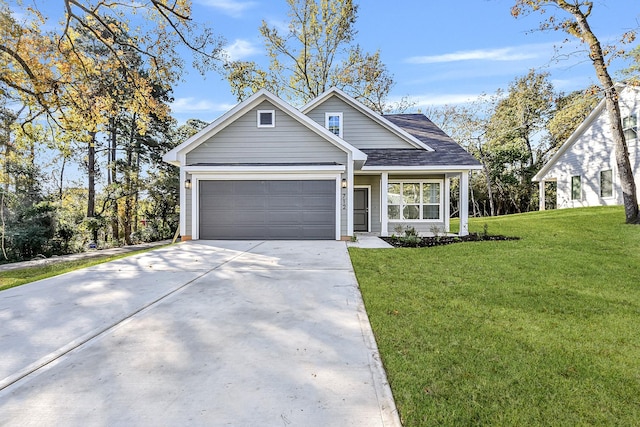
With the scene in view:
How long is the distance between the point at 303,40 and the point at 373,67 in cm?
541

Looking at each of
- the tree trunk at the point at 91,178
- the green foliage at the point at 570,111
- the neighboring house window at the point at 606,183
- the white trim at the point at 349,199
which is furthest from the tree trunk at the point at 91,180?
the neighboring house window at the point at 606,183

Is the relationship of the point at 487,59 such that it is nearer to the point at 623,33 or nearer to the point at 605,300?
the point at 623,33

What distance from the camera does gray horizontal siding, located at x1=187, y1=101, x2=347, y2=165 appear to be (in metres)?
11.1

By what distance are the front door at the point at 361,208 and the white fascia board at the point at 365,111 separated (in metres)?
2.80

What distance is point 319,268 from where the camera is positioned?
6.47 metres

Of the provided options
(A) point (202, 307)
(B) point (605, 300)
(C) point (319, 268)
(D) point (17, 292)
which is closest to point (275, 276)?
(C) point (319, 268)

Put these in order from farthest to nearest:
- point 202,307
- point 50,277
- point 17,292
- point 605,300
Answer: point 50,277, point 17,292, point 605,300, point 202,307

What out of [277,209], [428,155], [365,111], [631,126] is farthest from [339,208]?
[631,126]

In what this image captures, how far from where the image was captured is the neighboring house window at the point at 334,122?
14.3m

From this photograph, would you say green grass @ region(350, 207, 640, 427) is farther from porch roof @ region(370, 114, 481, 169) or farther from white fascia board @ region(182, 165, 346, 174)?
porch roof @ region(370, 114, 481, 169)

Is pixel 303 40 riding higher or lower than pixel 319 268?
higher

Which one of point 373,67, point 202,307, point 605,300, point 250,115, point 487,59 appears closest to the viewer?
point 202,307

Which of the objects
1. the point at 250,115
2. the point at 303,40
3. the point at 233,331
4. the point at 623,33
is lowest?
the point at 233,331

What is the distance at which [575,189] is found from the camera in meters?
19.6
